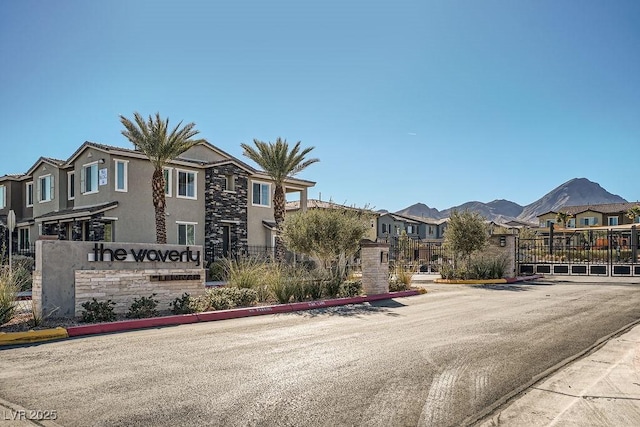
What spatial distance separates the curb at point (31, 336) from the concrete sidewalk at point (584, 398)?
8.92m

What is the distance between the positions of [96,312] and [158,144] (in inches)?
674

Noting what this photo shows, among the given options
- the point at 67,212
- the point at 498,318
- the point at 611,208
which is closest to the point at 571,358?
the point at 498,318

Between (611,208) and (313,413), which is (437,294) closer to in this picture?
(313,413)

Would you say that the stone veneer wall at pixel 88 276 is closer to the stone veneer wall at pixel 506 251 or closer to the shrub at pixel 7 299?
the shrub at pixel 7 299

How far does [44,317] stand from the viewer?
11.9 meters

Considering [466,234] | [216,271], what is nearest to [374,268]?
[466,234]

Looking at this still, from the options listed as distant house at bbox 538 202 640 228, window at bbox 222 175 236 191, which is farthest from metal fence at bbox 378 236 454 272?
distant house at bbox 538 202 640 228

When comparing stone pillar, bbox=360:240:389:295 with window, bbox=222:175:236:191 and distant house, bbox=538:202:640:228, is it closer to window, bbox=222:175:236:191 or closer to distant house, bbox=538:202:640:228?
window, bbox=222:175:236:191

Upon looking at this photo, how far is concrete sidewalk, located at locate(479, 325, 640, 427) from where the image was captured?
5.60 metres

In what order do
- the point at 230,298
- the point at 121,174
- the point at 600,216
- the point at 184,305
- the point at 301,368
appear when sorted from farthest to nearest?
the point at 600,216 < the point at 121,174 < the point at 230,298 < the point at 184,305 < the point at 301,368

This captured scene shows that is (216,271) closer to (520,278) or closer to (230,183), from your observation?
(230,183)

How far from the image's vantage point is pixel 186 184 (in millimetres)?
32156

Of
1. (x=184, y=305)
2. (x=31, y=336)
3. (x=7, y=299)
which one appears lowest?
(x=31, y=336)

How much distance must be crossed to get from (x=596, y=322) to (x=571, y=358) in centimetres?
445
